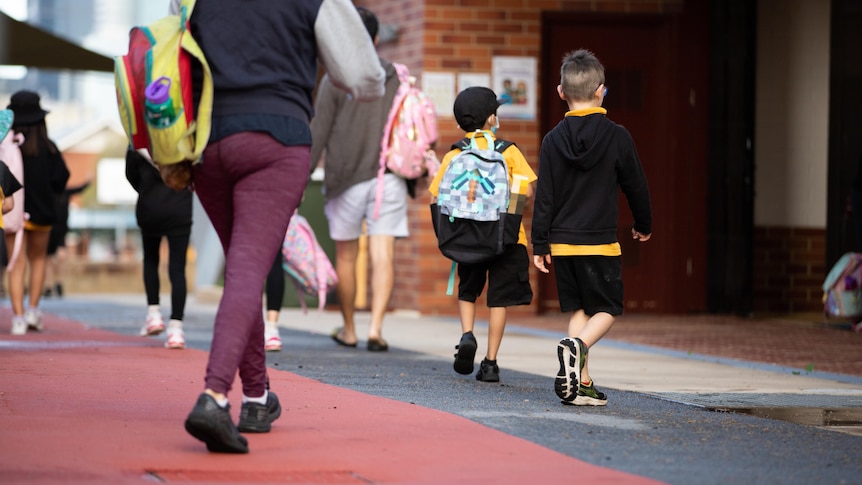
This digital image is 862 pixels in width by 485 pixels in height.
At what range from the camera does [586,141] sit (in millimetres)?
6801

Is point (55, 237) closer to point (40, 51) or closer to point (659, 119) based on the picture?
point (40, 51)

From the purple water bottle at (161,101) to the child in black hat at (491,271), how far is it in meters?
2.93

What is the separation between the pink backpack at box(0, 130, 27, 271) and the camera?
10242 millimetres

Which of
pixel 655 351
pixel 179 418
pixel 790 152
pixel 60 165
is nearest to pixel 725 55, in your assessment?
pixel 790 152

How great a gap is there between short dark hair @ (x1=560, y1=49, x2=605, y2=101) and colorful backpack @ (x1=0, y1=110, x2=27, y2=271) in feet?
15.2

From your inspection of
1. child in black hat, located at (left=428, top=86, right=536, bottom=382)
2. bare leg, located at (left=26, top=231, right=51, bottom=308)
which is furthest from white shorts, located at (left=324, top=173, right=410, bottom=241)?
bare leg, located at (left=26, top=231, right=51, bottom=308)

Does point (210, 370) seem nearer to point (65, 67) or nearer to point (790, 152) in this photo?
point (790, 152)

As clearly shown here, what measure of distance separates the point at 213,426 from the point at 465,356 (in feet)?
10.1

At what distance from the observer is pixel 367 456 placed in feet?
16.3

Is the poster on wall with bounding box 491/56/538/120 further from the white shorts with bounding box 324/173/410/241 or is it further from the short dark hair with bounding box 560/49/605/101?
the short dark hair with bounding box 560/49/605/101

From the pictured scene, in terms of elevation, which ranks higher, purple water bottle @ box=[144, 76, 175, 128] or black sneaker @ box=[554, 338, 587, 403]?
purple water bottle @ box=[144, 76, 175, 128]

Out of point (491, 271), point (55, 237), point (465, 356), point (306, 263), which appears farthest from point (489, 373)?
point (55, 237)

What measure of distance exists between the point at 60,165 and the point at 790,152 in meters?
7.52

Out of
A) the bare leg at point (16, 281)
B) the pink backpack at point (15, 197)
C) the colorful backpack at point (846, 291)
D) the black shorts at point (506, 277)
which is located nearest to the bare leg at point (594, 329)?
the black shorts at point (506, 277)
